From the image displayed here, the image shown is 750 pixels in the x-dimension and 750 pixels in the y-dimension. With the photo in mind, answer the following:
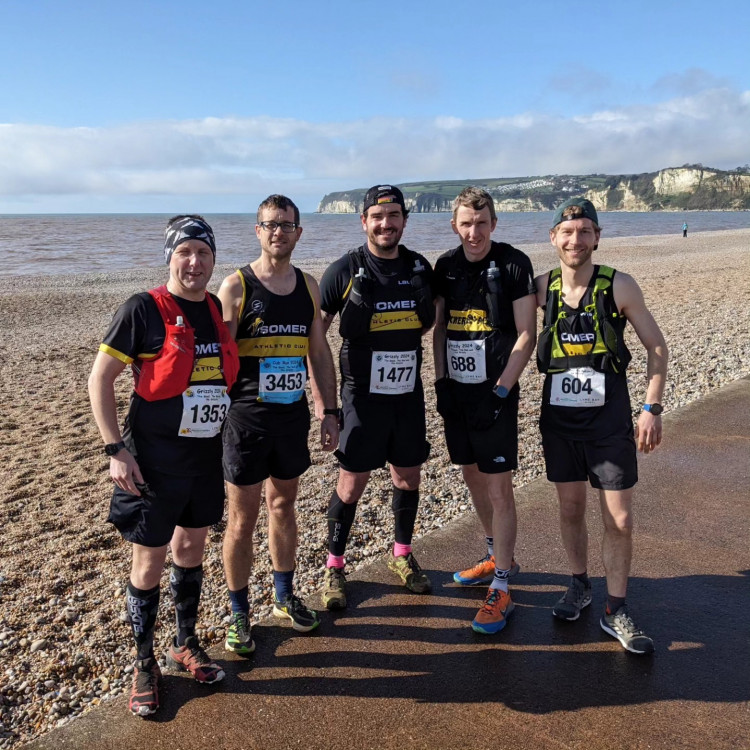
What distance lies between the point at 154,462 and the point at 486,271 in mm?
2082

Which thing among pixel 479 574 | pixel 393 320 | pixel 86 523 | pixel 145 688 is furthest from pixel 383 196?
pixel 86 523

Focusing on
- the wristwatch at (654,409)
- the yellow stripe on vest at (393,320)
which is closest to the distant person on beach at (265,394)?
the yellow stripe on vest at (393,320)

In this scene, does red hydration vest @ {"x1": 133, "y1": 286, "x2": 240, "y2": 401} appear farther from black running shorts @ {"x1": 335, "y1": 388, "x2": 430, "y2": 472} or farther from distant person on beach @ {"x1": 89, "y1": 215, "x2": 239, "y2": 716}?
black running shorts @ {"x1": 335, "y1": 388, "x2": 430, "y2": 472}

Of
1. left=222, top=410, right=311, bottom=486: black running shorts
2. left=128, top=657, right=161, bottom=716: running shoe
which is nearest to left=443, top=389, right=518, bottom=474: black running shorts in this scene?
left=222, top=410, right=311, bottom=486: black running shorts

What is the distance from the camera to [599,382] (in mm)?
3590

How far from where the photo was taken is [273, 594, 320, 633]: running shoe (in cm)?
368

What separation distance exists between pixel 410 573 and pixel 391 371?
1274 mm

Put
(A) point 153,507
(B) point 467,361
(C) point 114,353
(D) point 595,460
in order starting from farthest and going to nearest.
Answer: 1. (B) point 467,361
2. (D) point 595,460
3. (A) point 153,507
4. (C) point 114,353

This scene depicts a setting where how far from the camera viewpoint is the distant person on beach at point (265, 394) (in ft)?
11.6

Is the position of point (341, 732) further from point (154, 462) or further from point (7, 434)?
point (7, 434)

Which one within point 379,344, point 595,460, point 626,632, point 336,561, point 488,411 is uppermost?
point 379,344

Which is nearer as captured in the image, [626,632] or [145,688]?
[145,688]

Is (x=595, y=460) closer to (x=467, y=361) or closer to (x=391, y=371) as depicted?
(x=467, y=361)

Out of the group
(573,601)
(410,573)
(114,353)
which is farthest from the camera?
(410,573)
